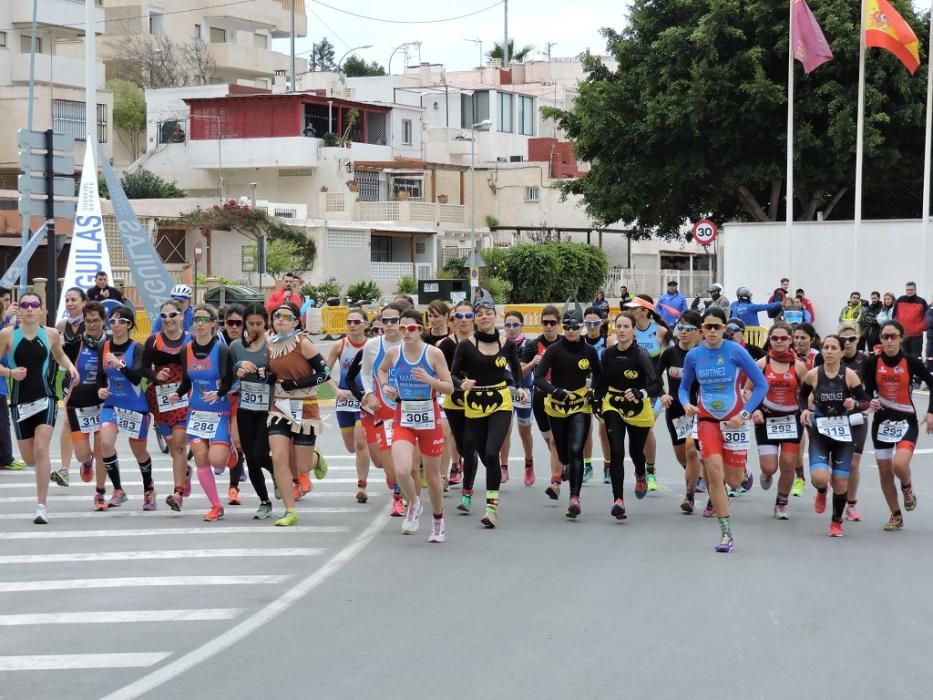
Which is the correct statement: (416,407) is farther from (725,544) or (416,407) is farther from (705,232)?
(705,232)

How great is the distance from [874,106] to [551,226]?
104 ft

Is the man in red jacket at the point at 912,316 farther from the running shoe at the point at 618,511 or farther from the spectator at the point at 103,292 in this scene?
the running shoe at the point at 618,511

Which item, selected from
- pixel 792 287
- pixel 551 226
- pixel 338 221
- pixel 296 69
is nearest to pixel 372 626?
pixel 792 287

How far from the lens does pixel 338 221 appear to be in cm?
6231

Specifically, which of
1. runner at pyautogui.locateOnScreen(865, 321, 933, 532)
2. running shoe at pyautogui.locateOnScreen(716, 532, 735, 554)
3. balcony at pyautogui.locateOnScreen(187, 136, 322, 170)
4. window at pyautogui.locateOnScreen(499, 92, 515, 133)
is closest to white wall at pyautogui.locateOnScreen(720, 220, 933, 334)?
runner at pyautogui.locateOnScreen(865, 321, 933, 532)

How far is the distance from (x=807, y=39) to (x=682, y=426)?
23.9 meters

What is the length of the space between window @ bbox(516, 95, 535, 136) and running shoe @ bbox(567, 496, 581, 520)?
240 feet

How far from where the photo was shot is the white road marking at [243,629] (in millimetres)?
7504

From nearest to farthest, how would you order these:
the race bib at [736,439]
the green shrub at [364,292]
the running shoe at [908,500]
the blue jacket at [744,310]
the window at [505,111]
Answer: the race bib at [736,439]
the running shoe at [908,500]
the blue jacket at [744,310]
the green shrub at [364,292]
the window at [505,111]

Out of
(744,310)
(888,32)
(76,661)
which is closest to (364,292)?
(888,32)

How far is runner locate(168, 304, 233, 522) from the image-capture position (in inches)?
526

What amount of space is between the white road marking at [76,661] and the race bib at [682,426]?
24.8 ft

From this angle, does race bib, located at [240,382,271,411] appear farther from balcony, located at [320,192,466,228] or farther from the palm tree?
the palm tree

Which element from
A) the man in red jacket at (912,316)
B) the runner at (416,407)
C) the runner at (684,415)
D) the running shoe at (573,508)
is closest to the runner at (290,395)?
the runner at (416,407)
